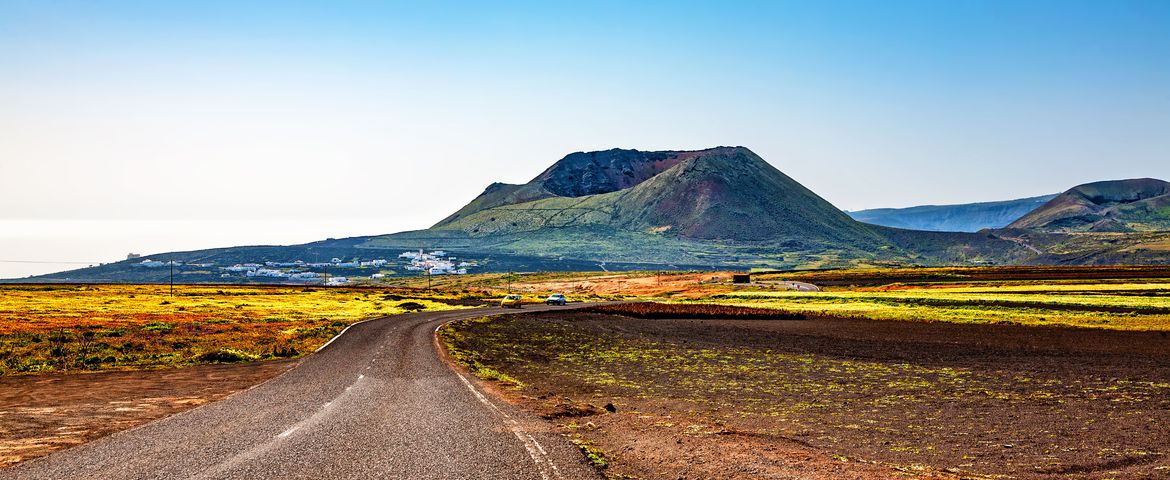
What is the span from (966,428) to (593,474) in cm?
1224

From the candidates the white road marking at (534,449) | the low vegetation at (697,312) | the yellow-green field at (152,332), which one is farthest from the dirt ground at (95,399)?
the low vegetation at (697,312)

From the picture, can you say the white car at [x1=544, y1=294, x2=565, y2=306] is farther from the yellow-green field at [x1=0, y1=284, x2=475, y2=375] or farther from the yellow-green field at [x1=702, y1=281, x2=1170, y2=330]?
the yellow-green field at [x1=702, y1=281, x2=1170, y2=330]

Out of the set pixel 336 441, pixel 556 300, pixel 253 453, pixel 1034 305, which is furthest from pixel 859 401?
pixel 556 300

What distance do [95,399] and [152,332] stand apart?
31.0 meters

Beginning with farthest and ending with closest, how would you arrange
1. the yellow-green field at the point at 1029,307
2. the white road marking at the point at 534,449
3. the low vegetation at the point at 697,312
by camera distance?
the low vegetation at the point at 697,312, the yellow-green field at the point at 1029,307, the white road marking at the point at 534,449

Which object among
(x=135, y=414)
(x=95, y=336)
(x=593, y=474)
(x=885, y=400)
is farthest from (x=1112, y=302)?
(x=95, y=336)

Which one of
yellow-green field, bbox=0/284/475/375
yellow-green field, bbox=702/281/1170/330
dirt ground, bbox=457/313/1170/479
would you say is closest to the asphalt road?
dirt ground, bbox=457/313/1170/479

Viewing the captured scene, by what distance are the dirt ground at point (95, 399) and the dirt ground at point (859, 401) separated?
1178 centimetres

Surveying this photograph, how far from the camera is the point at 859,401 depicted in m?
27.0

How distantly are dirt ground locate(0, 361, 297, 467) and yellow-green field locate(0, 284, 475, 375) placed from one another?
3812mm

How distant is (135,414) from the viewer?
24.3 metres

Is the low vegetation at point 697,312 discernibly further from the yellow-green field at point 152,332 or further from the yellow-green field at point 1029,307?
the yellow-green field at point 152,332

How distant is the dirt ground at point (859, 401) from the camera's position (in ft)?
57.5

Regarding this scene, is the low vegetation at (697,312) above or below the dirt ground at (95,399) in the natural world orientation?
below
